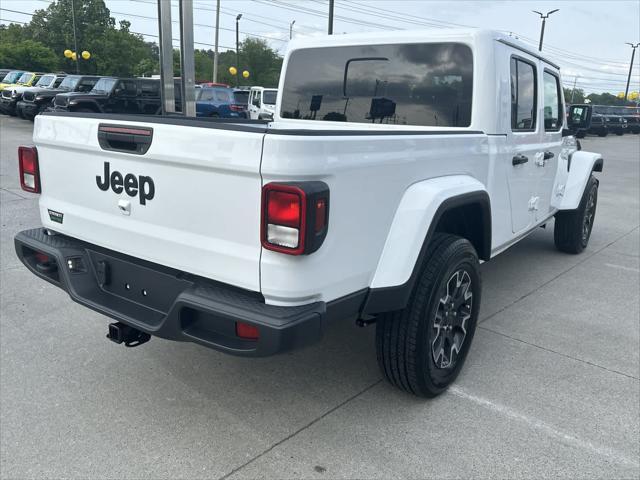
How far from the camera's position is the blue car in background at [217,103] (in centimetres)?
1980

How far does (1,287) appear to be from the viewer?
180 inches

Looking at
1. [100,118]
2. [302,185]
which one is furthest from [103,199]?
[302,185]

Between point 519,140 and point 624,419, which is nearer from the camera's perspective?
point 624,419

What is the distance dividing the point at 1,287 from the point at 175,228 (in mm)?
2965

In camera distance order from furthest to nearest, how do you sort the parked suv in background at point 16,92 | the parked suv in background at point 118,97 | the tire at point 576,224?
the parked suv in background at point 16,92
the parked suv in background at point 118,97
the tire at point 576,224

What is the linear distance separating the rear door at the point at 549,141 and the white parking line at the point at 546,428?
1.97 m

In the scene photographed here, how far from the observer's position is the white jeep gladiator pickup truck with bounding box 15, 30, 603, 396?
7.02 feet

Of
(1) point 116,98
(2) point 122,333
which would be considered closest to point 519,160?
(2) point 122,333

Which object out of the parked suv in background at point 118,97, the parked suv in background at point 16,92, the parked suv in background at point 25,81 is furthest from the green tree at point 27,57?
the parked suv in background at point 118,97

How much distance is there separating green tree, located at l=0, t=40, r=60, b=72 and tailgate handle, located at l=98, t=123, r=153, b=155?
52.2m

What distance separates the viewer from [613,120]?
31125 millimetres

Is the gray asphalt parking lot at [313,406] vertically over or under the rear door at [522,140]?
under

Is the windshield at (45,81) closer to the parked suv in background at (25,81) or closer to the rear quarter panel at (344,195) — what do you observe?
the parked suv in background at (25,81)

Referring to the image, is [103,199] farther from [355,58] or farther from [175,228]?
[355,58]
